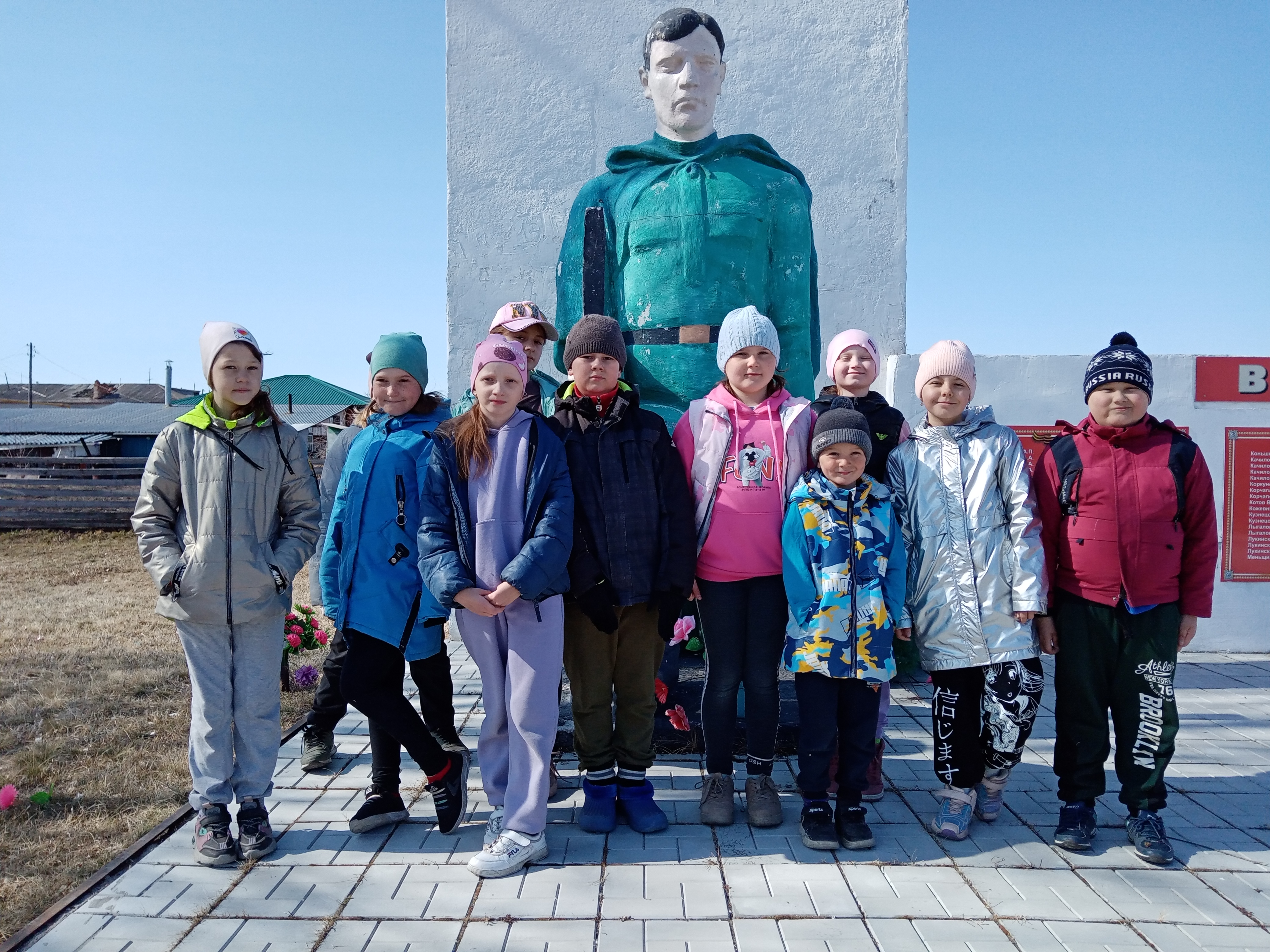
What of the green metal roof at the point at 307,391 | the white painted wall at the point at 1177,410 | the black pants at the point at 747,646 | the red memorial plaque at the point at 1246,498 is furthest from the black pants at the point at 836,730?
the green metal roof at the point at 307,391

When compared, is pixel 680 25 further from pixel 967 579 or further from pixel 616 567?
pixel 967 579

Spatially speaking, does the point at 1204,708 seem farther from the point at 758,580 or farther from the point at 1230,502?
the point at 758,580

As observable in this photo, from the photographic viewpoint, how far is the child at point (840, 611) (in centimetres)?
269

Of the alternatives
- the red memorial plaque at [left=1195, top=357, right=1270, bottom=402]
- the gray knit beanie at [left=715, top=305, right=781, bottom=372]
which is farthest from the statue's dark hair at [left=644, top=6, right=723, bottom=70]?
the red memorial plaque at [left=1195, top=357, right=1270, bottom=402]

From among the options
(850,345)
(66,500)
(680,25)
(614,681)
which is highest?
(680,25)

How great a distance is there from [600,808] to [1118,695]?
5.57 ft

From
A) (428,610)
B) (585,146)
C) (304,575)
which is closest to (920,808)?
(428,610)

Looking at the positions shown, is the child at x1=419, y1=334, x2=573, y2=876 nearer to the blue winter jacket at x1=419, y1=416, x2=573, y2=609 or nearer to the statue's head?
the blue winter jacket at x1=419, y1=416, x2=573, y2=609

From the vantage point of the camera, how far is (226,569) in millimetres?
2652

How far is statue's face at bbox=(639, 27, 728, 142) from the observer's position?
376cm

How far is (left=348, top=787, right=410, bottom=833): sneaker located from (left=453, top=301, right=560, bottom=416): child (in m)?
1.38

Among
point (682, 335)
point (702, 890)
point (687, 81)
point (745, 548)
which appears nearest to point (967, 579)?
point (745, 548)

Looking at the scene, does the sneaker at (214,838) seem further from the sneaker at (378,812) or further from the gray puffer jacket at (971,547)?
the gray puffer jacket at (971,547)

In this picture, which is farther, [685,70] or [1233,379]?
[1233,379]
